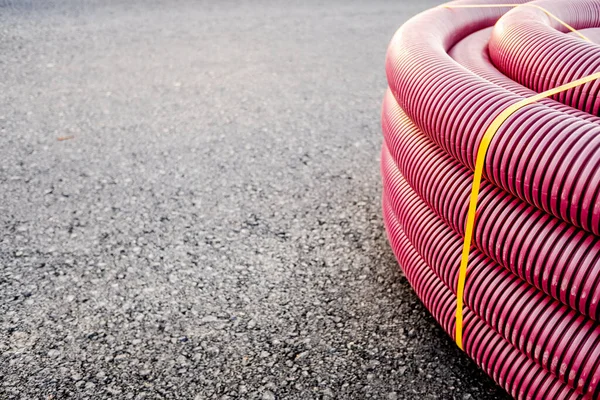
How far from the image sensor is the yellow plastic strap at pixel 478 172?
5.44ft

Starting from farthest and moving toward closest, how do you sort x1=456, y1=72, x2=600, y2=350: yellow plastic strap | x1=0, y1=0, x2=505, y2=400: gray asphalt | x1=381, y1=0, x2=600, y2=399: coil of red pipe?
x1=0, y1=0, x2=505, y2=400: gray asphalt
x1=456, y1=72, x2=600, y2=350: yellow plastic strap
x1=381, y1=0, x2=600, y2=399: coil of red pipe

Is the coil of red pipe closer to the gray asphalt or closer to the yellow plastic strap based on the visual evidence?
the yellow plastic strap

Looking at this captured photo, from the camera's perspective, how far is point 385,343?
2170mm

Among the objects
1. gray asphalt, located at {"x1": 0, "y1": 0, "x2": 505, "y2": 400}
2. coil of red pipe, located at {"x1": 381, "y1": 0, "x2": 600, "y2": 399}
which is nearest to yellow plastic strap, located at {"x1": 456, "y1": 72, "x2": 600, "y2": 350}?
coil of red pipe, located at {"x1": 381, "y1": 0, "x2": 600, "y2": 399}

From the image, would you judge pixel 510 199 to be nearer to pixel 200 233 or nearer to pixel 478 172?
pixel 478 172

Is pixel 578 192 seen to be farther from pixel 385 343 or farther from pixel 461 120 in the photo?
pixel 385 343

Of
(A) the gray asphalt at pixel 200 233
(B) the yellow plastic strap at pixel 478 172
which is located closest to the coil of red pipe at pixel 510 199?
(B) the yellow plastic strap at pixel 478 172

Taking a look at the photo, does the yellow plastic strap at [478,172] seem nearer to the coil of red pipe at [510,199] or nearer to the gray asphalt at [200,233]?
the coil of red pipe at [510,199]

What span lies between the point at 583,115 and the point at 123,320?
176cm

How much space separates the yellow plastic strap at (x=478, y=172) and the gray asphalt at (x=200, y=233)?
0.24 meters

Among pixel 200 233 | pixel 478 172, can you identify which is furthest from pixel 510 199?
pixel 200 233

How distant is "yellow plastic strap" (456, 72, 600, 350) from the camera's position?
1.66 m

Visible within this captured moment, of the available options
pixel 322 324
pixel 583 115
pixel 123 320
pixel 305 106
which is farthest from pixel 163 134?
pixel 583 115

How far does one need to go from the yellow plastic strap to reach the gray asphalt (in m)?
0.24
